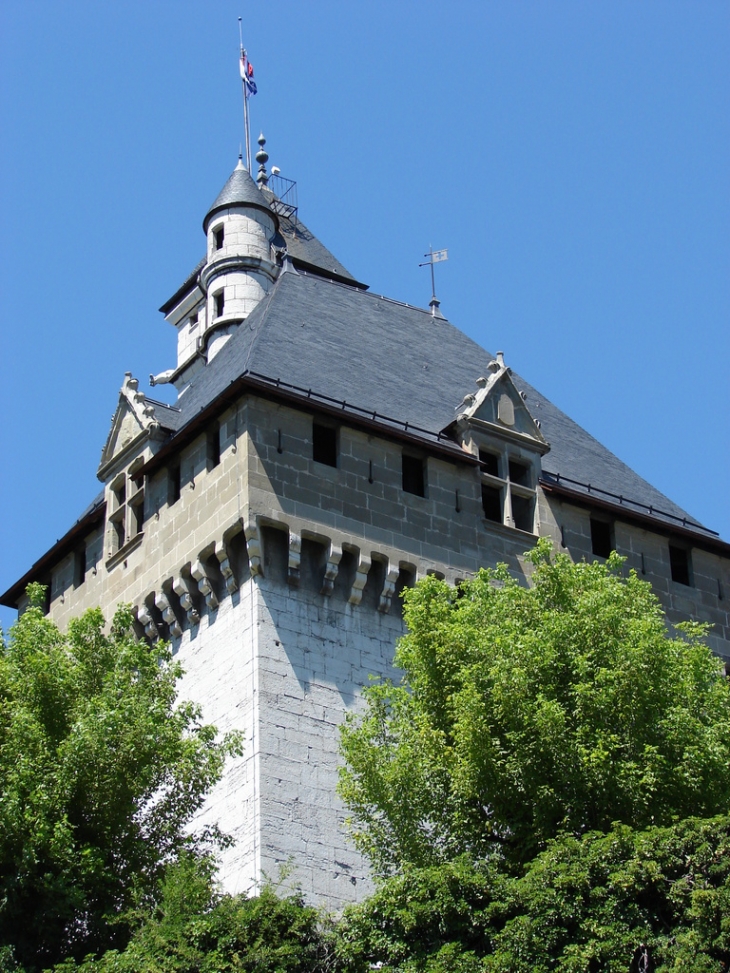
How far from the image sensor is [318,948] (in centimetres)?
3216

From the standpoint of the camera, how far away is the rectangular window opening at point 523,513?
4578 cm

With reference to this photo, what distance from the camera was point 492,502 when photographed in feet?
150

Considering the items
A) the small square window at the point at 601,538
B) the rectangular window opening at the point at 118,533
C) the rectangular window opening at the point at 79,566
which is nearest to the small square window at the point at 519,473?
the small square window at the point at 601,538

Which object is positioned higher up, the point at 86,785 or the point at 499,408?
the point at 499,408

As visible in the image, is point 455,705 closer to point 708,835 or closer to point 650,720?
point 650,720

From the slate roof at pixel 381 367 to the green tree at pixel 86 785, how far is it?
371 inches

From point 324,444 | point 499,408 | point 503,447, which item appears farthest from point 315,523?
point 499,408

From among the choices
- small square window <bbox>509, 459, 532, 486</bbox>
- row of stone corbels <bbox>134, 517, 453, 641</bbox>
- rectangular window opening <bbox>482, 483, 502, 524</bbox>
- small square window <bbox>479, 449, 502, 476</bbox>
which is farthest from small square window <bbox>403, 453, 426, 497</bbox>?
small square window <bbox>509, 459, 532, 486</bbox>

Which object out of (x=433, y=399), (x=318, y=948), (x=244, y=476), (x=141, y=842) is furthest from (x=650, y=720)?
(x=433, y=399)

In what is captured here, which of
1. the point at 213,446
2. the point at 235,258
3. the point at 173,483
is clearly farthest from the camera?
the point at 235,258

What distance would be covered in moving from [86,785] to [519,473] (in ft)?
53.9

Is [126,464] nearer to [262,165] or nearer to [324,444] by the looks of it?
[324,444]

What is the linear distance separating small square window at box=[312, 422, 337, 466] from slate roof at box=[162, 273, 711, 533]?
3.05 feet

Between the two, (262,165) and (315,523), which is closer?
(315,523)
